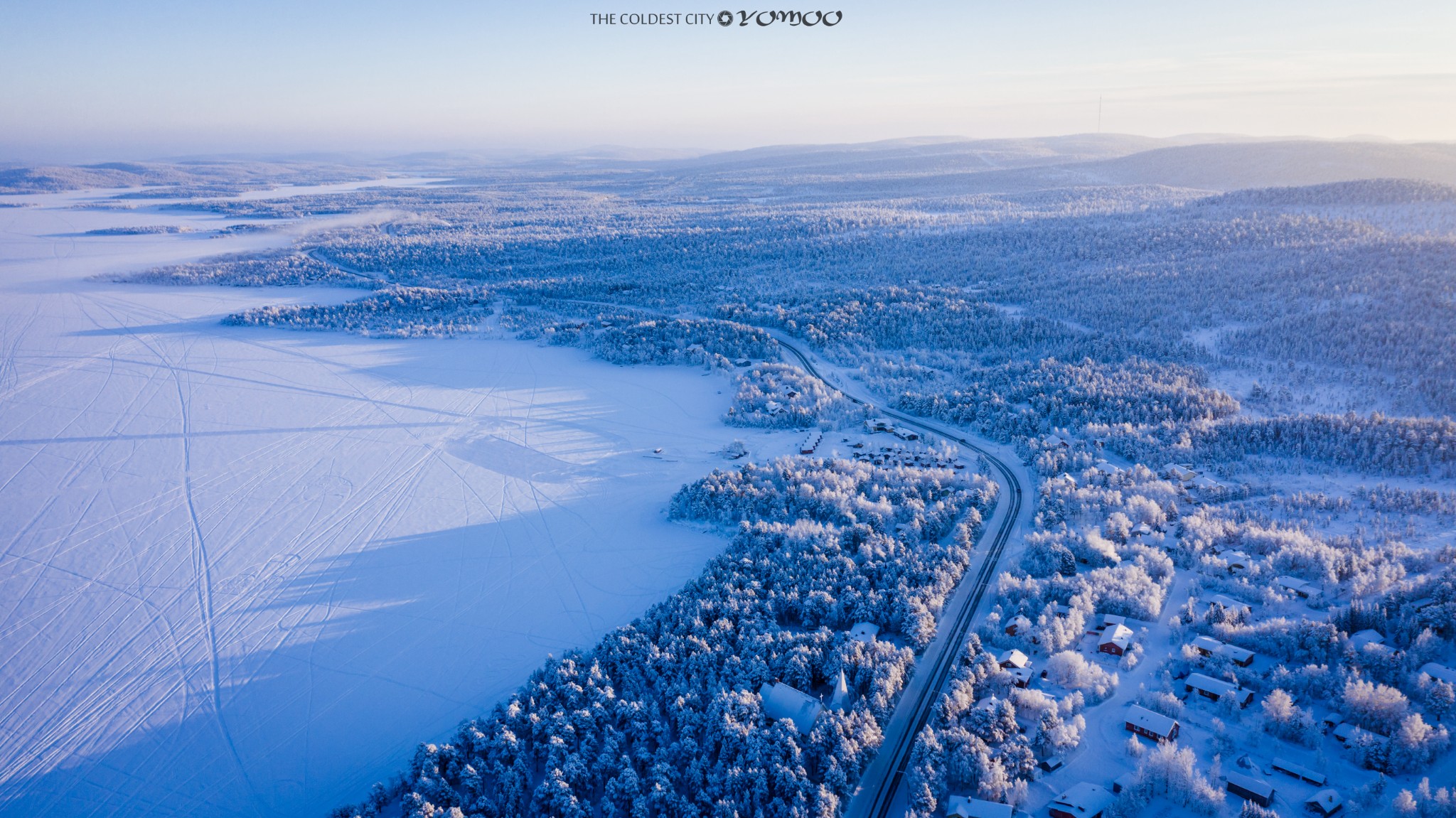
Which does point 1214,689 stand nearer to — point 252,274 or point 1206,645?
point 1206,645

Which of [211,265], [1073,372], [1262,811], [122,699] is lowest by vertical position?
[122,699]

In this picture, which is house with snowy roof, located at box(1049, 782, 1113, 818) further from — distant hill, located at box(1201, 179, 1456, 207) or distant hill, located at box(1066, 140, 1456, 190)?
distant hill, located at box(1066, 140, 1456, 190)

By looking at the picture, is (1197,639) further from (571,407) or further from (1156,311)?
(1156,311)

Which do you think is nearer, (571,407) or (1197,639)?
(1197,639)

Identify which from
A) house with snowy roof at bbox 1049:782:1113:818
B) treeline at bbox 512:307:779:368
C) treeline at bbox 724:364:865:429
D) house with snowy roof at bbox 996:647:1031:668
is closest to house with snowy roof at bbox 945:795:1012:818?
house with snowy roof at bbox 1049:782:1113:818

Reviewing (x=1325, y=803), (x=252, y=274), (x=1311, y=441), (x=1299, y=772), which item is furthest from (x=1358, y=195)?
(x=252, y=274)

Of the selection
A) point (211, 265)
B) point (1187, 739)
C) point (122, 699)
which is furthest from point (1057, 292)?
point (211, 265)

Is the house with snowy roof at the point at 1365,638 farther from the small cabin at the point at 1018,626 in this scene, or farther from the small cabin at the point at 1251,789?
the small cabin at the point at 1018,626
